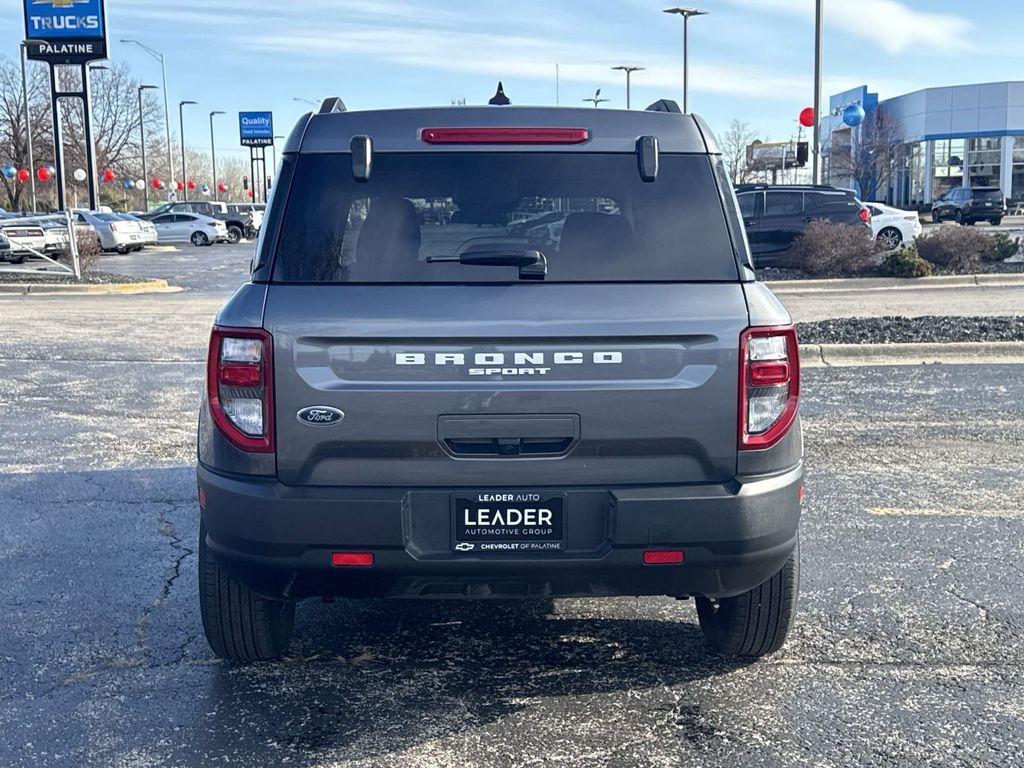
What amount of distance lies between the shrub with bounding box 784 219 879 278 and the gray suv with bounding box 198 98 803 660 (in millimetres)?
18336

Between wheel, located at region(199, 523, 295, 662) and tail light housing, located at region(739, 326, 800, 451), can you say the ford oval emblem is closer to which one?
wheel, located at region(199, 523, 295, 662)

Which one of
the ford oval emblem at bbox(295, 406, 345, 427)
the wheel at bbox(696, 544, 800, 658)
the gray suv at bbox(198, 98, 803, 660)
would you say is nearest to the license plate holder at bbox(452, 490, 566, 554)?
the gray suv at bbox(198, 98, 803, 660)

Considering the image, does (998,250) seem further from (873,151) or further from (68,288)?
(873,151)

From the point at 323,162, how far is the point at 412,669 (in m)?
1.93

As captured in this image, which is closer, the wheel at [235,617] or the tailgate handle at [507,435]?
the tailgate handle at [507,435]

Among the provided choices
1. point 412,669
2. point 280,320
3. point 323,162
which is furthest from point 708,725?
point 323,162

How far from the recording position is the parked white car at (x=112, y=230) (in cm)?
3828

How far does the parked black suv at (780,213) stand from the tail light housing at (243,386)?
Result: 20113 millimetres

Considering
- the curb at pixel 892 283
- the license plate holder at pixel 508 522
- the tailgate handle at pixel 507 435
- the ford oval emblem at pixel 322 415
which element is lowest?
the curb at pixel 892 283

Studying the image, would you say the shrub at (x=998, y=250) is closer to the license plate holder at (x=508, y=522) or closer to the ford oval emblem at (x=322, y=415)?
the license plate holder at (x=508, y=522)

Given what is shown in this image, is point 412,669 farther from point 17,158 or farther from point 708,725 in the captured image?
point 17,158

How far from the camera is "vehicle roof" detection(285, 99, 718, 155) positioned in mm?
3879

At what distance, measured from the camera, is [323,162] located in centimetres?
386

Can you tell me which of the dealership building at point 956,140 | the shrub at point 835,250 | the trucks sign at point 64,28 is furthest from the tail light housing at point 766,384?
the dealership building at point 956,140
